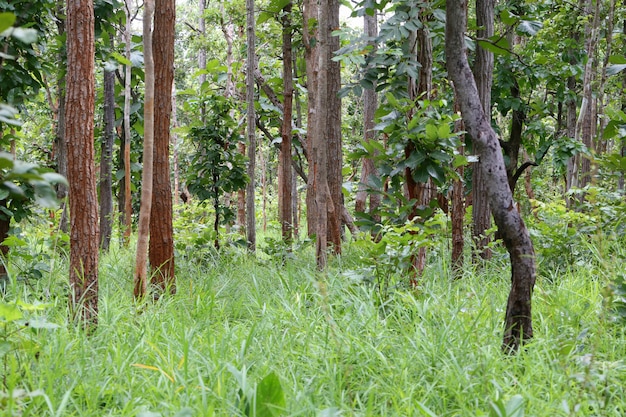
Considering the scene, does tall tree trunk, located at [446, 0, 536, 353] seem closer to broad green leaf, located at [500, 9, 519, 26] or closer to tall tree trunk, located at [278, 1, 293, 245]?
broad green leaf, located at [500, 9, 519, 26]

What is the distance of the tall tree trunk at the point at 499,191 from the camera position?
2941 millimetres

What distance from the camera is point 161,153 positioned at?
17.1 feet

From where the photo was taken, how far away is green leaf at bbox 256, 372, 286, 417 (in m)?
2.42

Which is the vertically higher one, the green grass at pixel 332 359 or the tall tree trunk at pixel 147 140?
the tall tree trunk at pixel 147 140

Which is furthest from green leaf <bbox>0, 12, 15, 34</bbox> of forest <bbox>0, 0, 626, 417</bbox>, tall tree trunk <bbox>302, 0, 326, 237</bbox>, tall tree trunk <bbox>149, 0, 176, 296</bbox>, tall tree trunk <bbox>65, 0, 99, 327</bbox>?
tall tree trunk <bbox>302, 0, 326, 237</bbox>

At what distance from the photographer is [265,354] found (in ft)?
10.4

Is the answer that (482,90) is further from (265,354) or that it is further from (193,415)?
(193,415)

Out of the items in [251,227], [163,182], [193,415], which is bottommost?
[193,415]

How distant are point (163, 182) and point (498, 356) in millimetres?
3379

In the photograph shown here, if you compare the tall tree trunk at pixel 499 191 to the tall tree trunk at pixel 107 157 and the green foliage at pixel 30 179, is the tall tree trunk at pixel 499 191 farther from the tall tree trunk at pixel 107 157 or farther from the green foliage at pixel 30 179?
the tall tree trunk at pixel 107 157

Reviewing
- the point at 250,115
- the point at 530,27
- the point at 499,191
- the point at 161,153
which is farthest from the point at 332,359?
the point at 250,115

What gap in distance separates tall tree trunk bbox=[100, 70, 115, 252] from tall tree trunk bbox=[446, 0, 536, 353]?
573 cm

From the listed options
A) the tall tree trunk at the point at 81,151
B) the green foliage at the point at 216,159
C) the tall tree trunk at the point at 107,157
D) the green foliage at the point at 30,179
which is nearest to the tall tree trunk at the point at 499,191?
the green foliage at the point at 30,179

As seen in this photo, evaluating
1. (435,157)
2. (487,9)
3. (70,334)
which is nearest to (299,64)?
(487,9)
